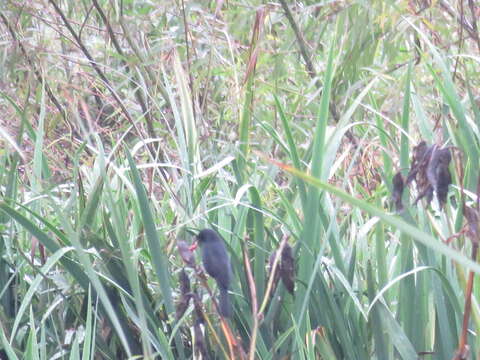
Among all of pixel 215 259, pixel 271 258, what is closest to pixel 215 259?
pixel 215 259

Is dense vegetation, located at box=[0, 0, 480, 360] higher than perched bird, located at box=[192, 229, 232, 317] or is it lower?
lower

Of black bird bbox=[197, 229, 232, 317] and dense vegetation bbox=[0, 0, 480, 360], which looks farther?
dense vegetation bbox=[0, 0, 480, 360]

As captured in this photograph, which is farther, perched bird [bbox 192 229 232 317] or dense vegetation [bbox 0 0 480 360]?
dense vegetation [bbox 0 0 480 360]

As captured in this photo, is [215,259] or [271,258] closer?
[215,259]

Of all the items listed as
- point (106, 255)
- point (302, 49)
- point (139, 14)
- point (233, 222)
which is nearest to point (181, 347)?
point (106, 255)

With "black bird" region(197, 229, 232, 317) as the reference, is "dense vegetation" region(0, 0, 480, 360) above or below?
below

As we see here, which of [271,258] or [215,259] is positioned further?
[271,258]

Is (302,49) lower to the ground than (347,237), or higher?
higher

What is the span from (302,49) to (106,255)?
115 centimetres

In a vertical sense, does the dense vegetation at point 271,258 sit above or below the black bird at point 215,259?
below

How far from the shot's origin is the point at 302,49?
7.95 feet

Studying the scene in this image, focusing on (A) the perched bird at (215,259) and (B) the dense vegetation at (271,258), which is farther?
(B) the dense vegetation at (271,258)

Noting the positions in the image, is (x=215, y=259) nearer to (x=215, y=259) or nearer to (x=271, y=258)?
(x=215, y=259)

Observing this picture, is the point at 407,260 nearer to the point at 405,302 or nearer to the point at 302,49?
the point at 405,302
